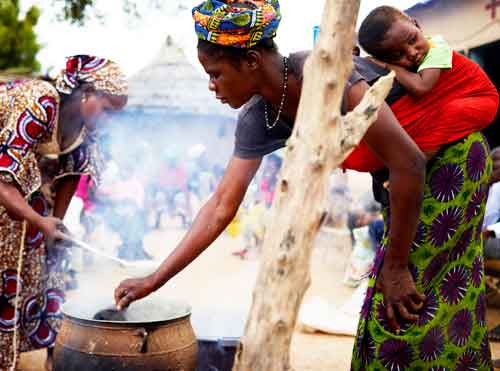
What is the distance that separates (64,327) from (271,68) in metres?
1.69

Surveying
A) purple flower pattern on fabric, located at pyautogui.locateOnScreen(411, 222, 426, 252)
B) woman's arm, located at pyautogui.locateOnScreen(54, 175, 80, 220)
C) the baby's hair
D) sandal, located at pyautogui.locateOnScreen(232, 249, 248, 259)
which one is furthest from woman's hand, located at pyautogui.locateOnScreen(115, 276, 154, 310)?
sandal, located at pyautogui.locateOnScreen(232, 249, 248, 259)

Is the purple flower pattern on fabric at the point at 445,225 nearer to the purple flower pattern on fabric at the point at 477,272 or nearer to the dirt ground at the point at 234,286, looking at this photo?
the purple flower pattern on fabric at the point at 477,272

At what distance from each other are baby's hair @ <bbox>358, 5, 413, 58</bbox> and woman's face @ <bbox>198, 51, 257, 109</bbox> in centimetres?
58

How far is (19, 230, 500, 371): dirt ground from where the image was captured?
5043 millimetres

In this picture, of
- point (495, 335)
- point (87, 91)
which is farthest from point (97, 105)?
point (495, 335)

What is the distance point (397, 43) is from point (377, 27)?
11cm

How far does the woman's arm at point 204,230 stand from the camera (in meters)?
2.73

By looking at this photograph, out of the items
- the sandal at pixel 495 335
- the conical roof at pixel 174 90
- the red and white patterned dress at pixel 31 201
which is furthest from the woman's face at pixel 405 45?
the conical roof at pixel 174 90

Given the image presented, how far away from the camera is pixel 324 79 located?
1.72 metres

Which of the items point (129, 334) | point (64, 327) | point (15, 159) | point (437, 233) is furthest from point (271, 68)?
point (15, 159)

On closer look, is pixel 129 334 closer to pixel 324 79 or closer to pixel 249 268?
pixel 324 79

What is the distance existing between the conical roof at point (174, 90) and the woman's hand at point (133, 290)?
19779 mm

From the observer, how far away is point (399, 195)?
2.12m

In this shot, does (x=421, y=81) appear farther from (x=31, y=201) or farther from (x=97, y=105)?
(x=31, y=201)
